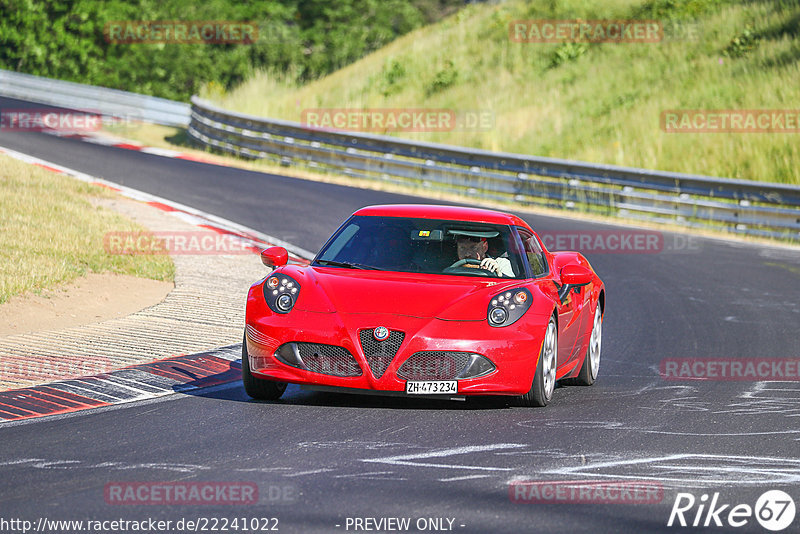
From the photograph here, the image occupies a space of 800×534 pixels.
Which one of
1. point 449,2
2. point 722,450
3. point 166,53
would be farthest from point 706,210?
point 449,2

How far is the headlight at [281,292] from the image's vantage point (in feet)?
25.0

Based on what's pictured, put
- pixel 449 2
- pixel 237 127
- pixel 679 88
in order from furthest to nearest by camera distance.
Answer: pixel 449 2 < pixel 679 88 < pixel 237 127

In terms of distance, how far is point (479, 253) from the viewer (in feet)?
27.9

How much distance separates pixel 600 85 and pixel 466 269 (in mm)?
25933

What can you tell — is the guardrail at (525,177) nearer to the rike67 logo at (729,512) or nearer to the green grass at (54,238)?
the green grass at (54,238)

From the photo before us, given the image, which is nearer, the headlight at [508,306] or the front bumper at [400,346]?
the front bumper at [400,346]

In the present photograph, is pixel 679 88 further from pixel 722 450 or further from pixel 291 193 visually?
pixel 722 450

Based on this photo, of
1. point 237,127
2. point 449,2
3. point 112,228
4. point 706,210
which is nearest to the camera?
point 112,228

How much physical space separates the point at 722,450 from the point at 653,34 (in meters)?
30.5

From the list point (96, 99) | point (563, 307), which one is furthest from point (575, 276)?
point (96, 99)

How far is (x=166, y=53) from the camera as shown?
54344 mm

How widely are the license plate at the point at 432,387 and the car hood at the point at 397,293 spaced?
414mm

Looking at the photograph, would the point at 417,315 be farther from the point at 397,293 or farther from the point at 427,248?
the point at 427,248

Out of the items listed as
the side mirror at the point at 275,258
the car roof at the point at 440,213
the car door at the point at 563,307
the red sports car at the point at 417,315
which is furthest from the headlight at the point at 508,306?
the side mirror at the point at 275,258
